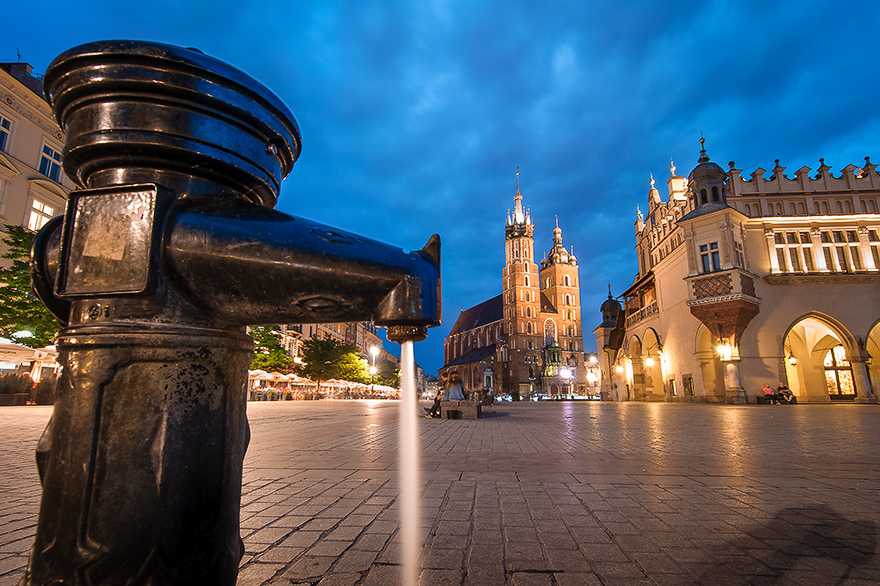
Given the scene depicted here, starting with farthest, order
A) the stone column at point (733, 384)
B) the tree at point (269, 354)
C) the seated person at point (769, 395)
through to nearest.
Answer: the tree at point (269, 354) < the stone column at point (733, 384) < the seated person at point (769, 395)

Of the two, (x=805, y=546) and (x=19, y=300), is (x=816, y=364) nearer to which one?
(x=805, y=546)

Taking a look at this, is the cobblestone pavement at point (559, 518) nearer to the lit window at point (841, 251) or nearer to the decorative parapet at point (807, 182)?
the lit window at point (841, 251)

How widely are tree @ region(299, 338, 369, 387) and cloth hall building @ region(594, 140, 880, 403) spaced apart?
95.1 ft

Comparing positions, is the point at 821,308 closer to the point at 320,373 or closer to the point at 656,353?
the point at 656,353

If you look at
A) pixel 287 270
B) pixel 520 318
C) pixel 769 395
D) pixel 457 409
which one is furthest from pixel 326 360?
pixel 520 318

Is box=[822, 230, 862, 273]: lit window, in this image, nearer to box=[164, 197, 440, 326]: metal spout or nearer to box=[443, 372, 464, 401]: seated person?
box=[443, 372, 464, 401]: seated person

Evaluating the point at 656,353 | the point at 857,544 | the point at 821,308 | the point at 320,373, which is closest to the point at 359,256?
the point at 857,544

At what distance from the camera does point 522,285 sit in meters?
87.1

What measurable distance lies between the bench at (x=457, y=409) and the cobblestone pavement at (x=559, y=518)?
6.81 metres

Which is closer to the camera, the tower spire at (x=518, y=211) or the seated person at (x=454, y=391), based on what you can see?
the seated person at (x=454, y=391)

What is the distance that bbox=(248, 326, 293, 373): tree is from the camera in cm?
3281

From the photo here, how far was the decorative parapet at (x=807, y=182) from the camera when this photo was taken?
24219 mm

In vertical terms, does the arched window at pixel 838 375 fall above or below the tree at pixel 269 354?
below

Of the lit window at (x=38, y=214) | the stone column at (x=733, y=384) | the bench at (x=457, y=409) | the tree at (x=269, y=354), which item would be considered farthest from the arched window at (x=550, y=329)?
the bench at (x=457, y=409)
